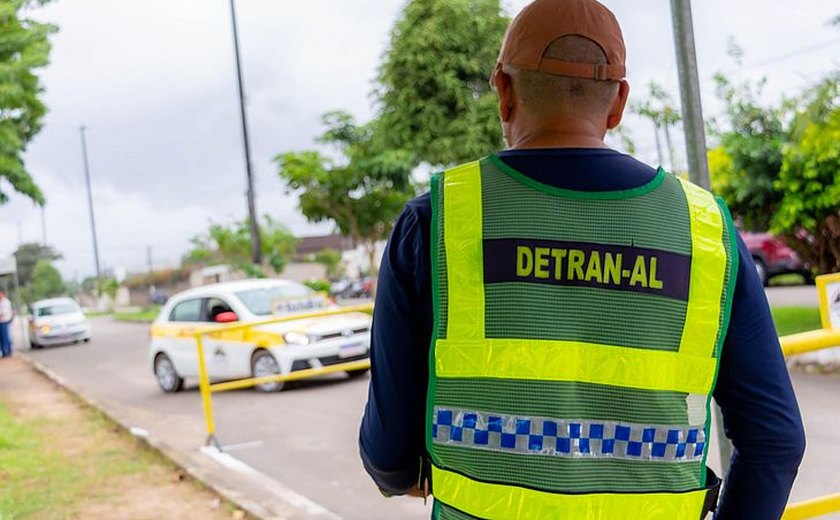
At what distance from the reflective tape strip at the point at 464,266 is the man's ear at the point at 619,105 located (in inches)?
12.3

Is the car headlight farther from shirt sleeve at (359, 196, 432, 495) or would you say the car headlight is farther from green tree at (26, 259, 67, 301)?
green tree at (26, 259, 67, 301)

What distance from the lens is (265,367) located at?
1038 centimetres

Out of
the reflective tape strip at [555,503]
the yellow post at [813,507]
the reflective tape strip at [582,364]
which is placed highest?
the reflective tape strip at [582,364]

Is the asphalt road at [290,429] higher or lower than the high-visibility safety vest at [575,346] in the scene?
lower

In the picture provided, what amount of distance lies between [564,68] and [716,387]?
64 cm

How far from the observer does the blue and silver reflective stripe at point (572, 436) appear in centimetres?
142

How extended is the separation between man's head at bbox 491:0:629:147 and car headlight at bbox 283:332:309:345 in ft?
29.0

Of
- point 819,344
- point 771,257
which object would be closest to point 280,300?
point 819,344

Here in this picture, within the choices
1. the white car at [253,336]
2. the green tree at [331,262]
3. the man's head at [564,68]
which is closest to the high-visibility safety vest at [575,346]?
the man's head at [564,68]

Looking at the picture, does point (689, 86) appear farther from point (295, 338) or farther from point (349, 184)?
point (349, 184)

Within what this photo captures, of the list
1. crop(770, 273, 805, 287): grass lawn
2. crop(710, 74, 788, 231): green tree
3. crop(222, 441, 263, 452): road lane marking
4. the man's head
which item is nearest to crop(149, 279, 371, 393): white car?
crop(222, 441, 263, 452): road lane marking

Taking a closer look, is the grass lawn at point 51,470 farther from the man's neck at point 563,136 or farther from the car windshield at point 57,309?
the car windshield at point 57,309

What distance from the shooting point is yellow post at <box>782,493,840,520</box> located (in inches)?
86.1

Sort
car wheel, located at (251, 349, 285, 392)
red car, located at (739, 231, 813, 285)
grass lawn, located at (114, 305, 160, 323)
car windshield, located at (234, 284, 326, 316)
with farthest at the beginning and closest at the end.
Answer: grass lawn, located at (114, 305, 160, 323) → red car, located at (739, 231, 813, 285) → car windshield, located at (234, 284, 326, 316) → car wheel, located at (251, 349, 285, 392)
